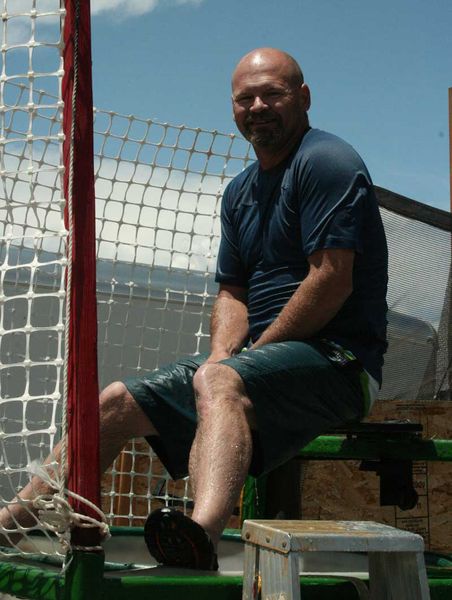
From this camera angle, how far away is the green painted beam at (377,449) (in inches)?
137

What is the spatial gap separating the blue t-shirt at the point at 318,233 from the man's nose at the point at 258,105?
16 cm

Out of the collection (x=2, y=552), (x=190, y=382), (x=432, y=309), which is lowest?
(x=2, y=552)

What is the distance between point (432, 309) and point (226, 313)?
3303 mm

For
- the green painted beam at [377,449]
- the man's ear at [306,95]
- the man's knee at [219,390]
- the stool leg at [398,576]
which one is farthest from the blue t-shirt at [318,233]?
the stool leg at [398,576]

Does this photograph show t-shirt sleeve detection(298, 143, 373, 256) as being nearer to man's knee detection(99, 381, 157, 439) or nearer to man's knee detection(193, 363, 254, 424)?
man's knee detection(193, 363, 254, 424)

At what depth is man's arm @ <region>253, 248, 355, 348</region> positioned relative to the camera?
9.09 ft

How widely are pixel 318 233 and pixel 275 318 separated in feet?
1.13

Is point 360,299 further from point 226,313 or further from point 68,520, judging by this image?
point 68,520

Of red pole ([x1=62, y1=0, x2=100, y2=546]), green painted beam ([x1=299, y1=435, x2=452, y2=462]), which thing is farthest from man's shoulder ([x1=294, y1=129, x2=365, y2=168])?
green painted beam ([x1=299, y1=435, x2=452, y2=462])

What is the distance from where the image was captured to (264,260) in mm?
3092

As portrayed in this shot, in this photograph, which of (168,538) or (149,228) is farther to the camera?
(149,228)

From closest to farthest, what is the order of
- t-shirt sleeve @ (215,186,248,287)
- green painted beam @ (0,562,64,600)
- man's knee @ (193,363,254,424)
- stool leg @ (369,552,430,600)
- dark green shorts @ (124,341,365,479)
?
1. stool leg @ (369,552,430,600)
2. green painted beam @ (0,562,64,600)
3. man's knee @ (193,363,254,424)
4. dark green shorts @ (124,341,365,479)
5. t-shirt sleeve @ (215,186,248,287)

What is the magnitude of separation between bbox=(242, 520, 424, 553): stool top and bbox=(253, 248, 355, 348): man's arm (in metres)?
Result: 0.81

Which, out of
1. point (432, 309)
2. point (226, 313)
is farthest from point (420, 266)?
point (226, 313)
